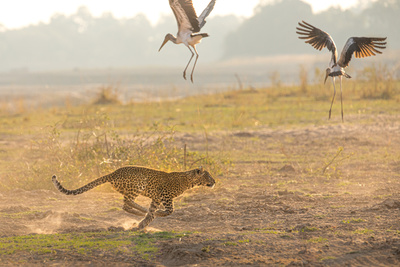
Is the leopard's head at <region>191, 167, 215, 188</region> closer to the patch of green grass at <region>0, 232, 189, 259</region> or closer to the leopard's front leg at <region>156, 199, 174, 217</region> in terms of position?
the leopard's front leg at <region>156, 199, 174, 217</region>

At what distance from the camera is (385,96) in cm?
2039

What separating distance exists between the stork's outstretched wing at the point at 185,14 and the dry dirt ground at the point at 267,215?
2.23m

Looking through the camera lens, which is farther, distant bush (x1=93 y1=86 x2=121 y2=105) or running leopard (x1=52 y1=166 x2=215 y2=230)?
distant bush (x1=93 y1=86 x2=121 y2=105)

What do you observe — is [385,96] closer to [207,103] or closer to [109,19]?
[207,103]

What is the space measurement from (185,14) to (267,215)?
2.65m

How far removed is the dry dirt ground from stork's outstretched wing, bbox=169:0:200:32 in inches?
87.6

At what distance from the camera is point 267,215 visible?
7.14 meters

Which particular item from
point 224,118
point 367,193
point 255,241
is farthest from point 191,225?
point 224,118

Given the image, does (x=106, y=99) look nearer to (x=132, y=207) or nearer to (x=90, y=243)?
(x=132, y=207)

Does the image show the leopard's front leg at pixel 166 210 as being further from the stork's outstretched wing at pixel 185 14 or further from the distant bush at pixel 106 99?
the distant bush at pixel 106 99

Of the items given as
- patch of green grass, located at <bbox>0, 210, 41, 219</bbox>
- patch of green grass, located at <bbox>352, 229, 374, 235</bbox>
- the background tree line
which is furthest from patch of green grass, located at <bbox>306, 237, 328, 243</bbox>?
the background tree line

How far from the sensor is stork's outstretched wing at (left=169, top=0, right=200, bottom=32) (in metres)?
7.67

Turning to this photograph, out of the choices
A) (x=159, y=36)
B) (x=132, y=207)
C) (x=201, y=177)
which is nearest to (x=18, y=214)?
(x=132, y=207)

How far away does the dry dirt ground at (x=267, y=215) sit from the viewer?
17.6ft
